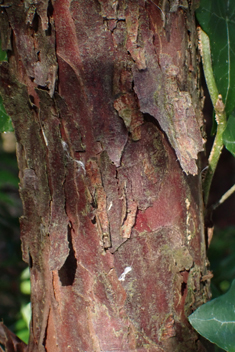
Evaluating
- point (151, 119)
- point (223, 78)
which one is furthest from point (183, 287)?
point (223, 78)

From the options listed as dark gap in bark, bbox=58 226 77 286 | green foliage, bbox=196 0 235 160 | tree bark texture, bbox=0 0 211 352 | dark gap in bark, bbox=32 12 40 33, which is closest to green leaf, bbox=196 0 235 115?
green foliage, bbox=196 0 235 160

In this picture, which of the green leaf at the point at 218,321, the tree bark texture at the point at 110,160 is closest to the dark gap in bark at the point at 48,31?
the tree bark texture at the point at 110,160

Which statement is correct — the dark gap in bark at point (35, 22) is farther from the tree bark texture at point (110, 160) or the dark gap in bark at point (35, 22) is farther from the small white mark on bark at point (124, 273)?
the small white mark on bark at point (124, 273)

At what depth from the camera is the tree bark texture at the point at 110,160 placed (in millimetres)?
584

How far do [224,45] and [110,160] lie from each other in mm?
413

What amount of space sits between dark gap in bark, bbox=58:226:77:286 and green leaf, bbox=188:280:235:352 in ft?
0.80

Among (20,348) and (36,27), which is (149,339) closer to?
(20,348)

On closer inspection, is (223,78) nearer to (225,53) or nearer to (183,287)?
(225,53)

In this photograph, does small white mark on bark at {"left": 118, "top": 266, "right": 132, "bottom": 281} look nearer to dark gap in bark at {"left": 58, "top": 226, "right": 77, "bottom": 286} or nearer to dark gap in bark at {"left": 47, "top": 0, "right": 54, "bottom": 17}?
dark gap in bark at {"left": 58, "top": 226, "right": 77, "bottom": 286}

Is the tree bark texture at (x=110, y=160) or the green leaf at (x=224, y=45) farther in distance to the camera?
the green leaf at (x=224, y=45)

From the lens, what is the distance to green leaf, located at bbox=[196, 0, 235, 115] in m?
0.75

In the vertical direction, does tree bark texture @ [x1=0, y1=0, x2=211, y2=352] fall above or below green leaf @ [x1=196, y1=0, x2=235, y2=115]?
below

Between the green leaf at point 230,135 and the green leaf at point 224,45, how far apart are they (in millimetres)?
25

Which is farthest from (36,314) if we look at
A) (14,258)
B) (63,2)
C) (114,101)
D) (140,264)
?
(14,258)
